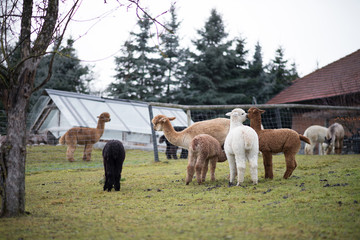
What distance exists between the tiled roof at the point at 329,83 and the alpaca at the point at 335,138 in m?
5.28

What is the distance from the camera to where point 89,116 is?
65.5 ft

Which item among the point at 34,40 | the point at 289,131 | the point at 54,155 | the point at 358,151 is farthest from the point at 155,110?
the point at 34,40

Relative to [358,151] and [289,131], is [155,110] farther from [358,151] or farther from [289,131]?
[289,131]

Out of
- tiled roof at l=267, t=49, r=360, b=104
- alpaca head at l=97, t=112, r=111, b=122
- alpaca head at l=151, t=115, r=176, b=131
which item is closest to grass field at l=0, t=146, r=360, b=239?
alpaca head at l=151, t=115, r=176, b=131

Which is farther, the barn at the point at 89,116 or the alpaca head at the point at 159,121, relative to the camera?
the barn at the point at 89,116

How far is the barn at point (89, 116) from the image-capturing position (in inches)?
783

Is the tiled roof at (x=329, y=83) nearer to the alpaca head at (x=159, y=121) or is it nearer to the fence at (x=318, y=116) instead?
the fence at (x=318, y=116)

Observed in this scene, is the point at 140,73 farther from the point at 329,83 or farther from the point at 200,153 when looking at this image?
the point at 200,153

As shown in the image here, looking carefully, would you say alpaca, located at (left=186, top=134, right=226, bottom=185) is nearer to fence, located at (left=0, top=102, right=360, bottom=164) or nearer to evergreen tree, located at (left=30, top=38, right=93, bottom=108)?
fence, located at (left=0, top=102, right=360, bottom=164)

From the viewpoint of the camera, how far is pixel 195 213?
4.33 m

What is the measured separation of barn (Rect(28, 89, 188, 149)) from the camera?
19891 mm

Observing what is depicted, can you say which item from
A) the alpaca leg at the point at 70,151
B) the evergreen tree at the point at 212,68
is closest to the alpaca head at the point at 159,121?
the alpaca leg at the point at 70,151

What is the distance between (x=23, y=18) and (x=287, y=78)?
32.6 m

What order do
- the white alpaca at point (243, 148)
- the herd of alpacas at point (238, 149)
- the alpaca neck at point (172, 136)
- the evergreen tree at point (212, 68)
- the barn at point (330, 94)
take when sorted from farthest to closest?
the evergreen tree at point (212, 68) → the barn at point (330, 94) → the alpaca neck at point (172, 136) → the herd of alpacas at point (238, 149) → the white alpaca at point (243, 148)
